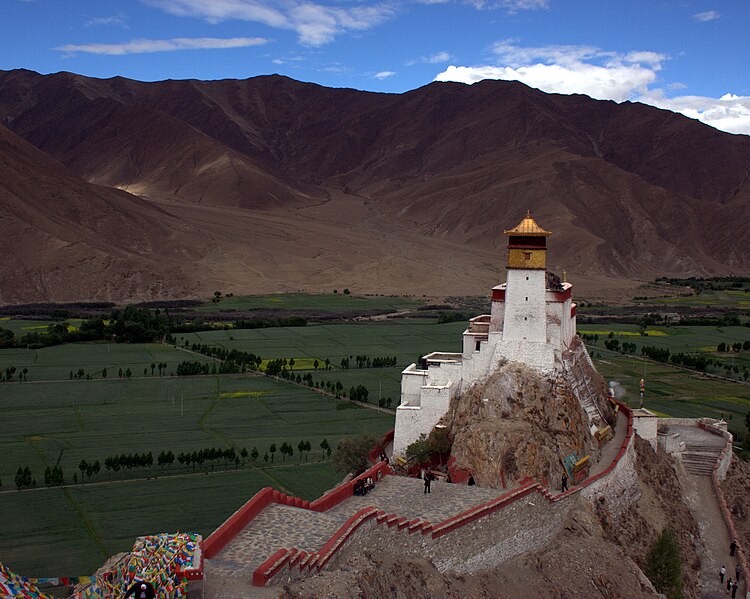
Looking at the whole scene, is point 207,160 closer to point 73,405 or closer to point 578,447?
point 73,405

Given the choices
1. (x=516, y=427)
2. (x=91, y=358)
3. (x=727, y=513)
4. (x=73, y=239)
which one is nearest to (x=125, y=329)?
(x=91, y=358)

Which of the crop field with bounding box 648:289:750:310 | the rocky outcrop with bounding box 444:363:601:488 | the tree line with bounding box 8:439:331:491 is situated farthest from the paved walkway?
the crop field with bounding box 648:289:750:310

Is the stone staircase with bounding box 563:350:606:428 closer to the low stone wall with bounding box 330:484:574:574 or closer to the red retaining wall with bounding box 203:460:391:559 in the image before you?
the low stone wall with bounding box 330:484:574:574

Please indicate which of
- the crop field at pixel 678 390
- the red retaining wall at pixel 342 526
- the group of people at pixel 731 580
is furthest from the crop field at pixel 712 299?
the red retaining wall at pixel 342 526

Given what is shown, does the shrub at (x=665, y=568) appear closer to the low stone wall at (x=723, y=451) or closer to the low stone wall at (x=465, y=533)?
the low stone wall at (x=465, y=533)

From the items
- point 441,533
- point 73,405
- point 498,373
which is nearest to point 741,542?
point 498,373
